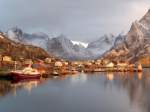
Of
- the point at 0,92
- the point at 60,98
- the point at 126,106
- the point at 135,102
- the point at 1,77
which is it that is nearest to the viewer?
the point at 126,106

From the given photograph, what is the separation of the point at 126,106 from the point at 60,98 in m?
23.7

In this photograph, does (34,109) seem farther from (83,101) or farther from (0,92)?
(0,92)

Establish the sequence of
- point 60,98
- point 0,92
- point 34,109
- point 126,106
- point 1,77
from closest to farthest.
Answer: point 34,109 < point 126,106 < point 60,98 < point 0,92 < point 1,77

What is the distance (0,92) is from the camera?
372 feet

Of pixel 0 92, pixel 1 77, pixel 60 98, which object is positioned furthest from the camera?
pixel 1 77

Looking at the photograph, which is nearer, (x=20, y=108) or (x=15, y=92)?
(x=20, y=108)

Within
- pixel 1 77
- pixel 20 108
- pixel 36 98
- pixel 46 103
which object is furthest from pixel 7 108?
pixel 1 77

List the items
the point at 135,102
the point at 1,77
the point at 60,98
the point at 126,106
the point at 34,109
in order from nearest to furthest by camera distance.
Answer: the point at 34,109 → the point at 126,106 → the point at 135,102 → the point at 60,98 → the point at 1,77

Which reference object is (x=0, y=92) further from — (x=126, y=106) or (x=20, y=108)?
(x=126, y=106)

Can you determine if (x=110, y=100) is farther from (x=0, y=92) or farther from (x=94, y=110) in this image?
(x=0, y=92)

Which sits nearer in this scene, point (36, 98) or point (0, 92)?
point (36, 98)

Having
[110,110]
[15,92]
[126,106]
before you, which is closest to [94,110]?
[110,110]

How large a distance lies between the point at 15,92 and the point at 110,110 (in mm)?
42300

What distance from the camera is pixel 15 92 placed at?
115562 mm
